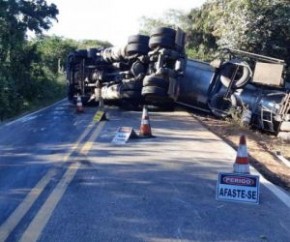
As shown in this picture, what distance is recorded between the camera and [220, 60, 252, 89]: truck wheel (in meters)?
14.0

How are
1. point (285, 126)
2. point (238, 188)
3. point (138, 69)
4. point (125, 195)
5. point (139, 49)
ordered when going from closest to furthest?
point (238, 188) → point (125, 195) → point (285, 126) → point (139, 49) → point (138, 69)

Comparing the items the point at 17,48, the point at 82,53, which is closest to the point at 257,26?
the point at 82,53

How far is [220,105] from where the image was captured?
14.8 m

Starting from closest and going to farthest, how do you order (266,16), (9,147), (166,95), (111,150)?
(111,150) < (9,147) < (166,95) < (266,16)

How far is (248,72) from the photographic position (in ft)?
46.0

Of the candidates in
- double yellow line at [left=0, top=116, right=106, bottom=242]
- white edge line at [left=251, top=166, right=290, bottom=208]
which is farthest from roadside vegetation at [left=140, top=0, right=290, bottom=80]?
white edge line at [left=251, top=166, right=290, bottom=208]

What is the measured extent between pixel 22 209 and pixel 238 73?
9902 millimetres

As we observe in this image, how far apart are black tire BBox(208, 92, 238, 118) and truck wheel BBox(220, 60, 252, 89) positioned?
40 centimetres

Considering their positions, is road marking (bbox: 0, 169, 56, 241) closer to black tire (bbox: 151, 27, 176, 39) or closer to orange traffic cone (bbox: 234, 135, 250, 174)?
orange traffic cone (bbox: 234, 135, 250, 174)

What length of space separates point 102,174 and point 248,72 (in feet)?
25.3

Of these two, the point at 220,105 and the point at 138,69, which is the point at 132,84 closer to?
the point at 138,69

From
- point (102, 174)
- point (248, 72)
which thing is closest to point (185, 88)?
point (248, 72)

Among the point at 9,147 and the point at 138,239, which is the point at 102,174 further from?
the point at 9,147

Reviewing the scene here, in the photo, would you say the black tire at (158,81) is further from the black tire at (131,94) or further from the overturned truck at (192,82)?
the black tire at (131,94)
